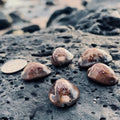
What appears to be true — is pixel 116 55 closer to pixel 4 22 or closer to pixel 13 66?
pixel 13 66

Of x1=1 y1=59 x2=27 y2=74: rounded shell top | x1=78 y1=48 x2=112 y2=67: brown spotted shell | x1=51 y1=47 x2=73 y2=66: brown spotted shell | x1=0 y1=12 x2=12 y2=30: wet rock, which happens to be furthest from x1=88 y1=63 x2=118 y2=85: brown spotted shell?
x1=0 y1=12 x2=12 y2=30: wet rock

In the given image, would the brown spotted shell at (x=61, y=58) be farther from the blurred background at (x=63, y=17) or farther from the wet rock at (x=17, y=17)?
the wet rock at (x=17, y=17)

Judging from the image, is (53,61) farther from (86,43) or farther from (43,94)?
(86,43)

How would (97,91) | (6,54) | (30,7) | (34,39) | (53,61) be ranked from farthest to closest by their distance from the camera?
(30,7) < (34,39) < (6,54) < (53,61) < (97,91)

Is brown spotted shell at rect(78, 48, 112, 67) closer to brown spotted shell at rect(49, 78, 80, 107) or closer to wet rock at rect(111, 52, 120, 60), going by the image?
wet rock at rect(111, 52, 120, 60)

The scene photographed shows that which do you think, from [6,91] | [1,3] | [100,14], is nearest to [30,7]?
[1,3]
